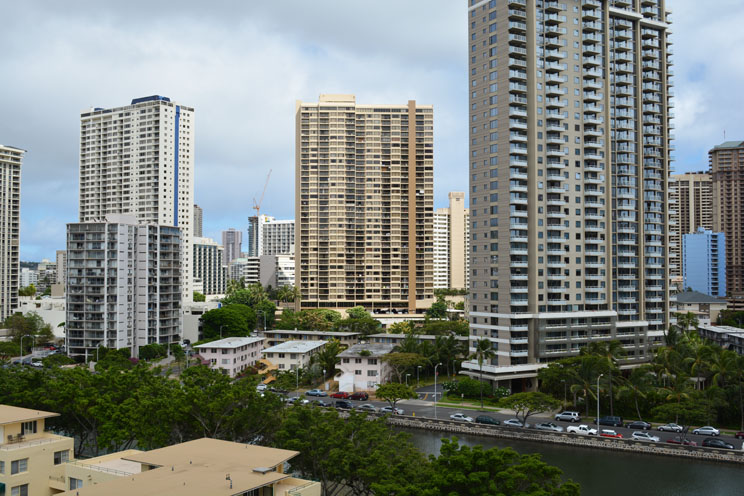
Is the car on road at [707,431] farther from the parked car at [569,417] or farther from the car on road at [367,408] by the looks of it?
the car on road at [367,408]

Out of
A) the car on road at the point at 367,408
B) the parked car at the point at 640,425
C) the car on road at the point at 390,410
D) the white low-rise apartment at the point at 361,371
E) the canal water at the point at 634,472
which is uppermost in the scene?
the white low-rise apartment at the point at 361,371

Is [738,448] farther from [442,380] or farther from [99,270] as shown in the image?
[99,270]

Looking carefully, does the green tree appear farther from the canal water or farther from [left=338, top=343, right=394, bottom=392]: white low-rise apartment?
[left=338, top=343, right=394, bottom=392]: white low-rise apartment

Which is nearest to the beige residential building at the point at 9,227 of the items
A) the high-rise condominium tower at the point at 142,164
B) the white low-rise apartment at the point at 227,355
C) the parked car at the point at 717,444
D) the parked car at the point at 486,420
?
the high-rise condominium tower at the point at 142,164

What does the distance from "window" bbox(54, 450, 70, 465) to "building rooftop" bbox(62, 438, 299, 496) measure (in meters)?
10.6

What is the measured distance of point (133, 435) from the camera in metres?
50.3

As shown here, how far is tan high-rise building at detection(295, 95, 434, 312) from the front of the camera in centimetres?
18250

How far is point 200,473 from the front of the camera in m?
30.1

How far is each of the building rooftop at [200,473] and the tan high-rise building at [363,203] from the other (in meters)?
147

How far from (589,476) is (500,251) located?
38.9 meters

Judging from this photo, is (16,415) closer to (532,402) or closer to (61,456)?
(61,456)

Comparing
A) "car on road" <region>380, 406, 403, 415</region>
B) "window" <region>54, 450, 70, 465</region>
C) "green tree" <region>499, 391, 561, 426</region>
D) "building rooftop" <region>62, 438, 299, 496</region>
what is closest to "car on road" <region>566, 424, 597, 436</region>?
"green tree" <region>499, 391, 561, 426</region>

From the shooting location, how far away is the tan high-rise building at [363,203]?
599ft

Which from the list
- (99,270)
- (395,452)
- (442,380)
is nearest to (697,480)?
(395,452)
